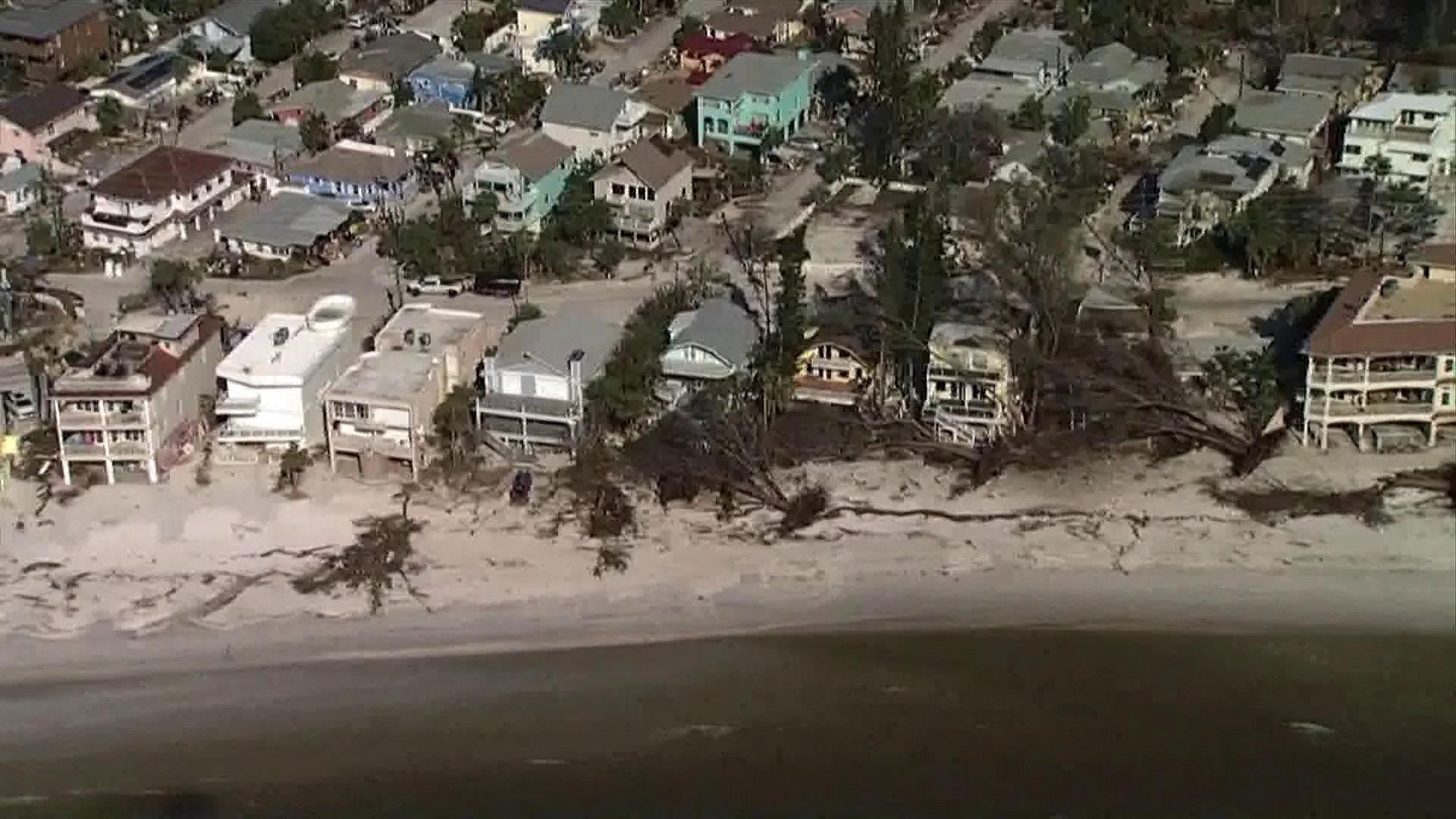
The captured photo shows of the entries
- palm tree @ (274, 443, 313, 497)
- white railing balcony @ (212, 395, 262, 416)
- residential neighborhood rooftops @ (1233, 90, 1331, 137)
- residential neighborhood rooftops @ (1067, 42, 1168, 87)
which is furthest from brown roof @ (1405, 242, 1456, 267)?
white railing balcony @ (212, 395, 262, 416)

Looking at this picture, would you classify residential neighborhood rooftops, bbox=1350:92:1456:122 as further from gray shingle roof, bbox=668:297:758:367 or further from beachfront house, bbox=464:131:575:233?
beachfront house, bbox=464:131:575:233

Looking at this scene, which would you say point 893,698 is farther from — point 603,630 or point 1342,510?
point 1342,510

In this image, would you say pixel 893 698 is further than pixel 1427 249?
No

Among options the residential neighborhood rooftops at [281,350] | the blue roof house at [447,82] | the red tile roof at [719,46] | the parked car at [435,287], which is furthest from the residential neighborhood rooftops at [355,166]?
the red tile roof at [719,46]

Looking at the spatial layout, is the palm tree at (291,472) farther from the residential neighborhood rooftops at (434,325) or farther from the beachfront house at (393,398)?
the residential neighborhood rooftops at (434,325)

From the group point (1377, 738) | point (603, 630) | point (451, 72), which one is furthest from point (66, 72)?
point (1377, 738)

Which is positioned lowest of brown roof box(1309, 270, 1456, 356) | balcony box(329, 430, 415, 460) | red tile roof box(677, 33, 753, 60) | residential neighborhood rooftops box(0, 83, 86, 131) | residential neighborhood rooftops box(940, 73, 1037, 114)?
balcony box(329, 430, 415, 460)
